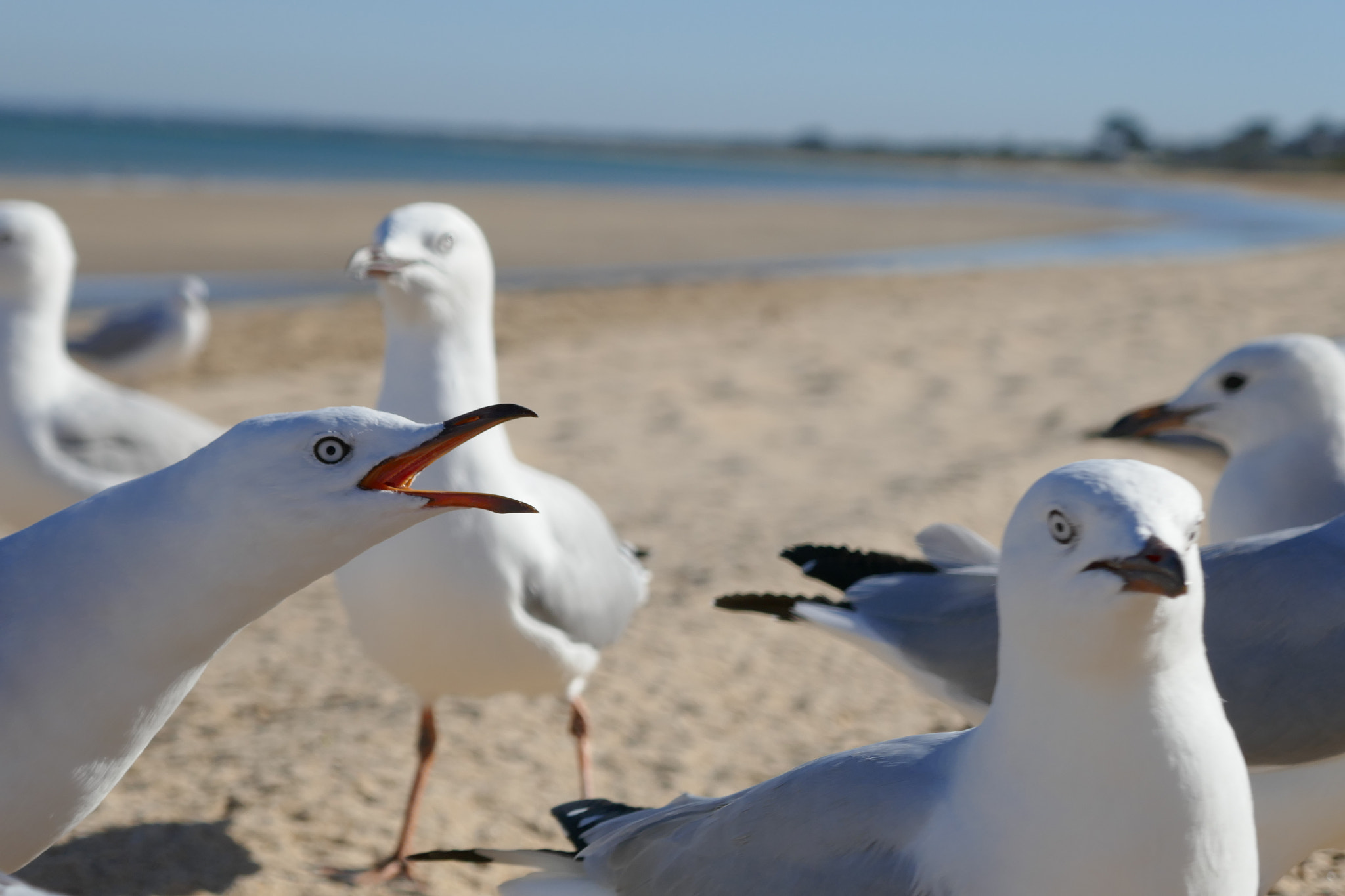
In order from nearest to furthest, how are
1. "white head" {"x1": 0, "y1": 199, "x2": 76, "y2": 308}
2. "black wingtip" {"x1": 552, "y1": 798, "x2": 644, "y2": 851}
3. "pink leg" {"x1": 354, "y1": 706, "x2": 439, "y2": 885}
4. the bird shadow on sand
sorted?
"black wingtip" {"x1": 552, "y1": 798, "x2": 644, "y2": 851}, the bird shadow on sand, "pink leg" {"x1": 354, "y1": 706, "x2": 439, "y2": 885}, "white head" {"x1": 0, "y1": 199, "x2": 76, "y2": 308}

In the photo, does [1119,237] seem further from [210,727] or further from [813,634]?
[210,727]

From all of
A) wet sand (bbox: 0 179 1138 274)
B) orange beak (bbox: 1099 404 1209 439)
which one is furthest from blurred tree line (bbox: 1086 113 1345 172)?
orange beak (bbox: 1099 404 1209 439)

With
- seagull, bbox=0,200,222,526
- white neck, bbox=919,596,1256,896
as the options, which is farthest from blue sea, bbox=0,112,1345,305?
white neck, bbox=919,596,1256,896

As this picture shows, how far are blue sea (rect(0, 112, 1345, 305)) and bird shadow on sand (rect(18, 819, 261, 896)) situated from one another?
10.7m

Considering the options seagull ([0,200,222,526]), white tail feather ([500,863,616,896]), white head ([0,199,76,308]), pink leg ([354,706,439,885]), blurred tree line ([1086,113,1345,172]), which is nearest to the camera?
white tail feather ([500,863,616,896])

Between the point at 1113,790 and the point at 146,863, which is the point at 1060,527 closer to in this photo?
the point at 1113,790

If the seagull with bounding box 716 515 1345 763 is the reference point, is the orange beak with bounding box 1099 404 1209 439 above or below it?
above

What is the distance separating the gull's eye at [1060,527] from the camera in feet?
5.57

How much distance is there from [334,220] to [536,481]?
1913 cm

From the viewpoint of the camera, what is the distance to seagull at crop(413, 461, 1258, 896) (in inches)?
64.9

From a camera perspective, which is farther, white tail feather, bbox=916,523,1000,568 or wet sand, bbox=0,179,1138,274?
wet sand, bbox=0,179,1138,274

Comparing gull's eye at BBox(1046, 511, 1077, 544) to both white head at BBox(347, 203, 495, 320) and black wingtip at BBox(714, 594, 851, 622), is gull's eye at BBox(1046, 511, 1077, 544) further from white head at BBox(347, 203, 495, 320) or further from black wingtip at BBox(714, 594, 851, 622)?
white head at BBox(347, 203, 495, 320)

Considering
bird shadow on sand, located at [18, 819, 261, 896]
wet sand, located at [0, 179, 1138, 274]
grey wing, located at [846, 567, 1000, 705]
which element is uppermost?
wet sand, located at [0, 179, 1138, 274]

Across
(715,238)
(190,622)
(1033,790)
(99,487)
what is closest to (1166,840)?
(1033,790)
